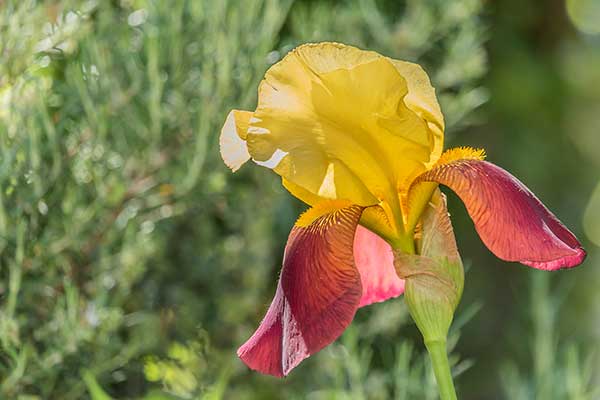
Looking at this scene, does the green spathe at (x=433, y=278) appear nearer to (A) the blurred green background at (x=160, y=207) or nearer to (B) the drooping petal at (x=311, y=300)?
(B) the drooping petal at (x=311, y=300)

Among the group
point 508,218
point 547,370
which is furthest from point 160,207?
point 508,218

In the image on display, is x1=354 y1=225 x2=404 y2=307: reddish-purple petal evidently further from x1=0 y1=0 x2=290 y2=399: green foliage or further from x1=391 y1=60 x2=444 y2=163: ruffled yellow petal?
x1=0 y1=0 x2=290 y2=399: green foliage

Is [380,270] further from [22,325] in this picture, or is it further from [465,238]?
[465,238]

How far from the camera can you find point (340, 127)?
1.64 feet

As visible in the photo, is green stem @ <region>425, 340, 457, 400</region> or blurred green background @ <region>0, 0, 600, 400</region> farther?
blurred green background @ <region>0, 0, 600, 400</region>

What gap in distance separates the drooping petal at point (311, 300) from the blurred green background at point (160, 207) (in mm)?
68

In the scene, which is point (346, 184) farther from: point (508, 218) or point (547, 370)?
point (547, 370)

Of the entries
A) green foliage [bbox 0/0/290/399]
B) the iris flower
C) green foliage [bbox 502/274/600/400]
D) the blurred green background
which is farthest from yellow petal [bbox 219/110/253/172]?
green foliage [bbox 502/274/600/400]

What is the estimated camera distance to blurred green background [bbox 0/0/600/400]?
77cm

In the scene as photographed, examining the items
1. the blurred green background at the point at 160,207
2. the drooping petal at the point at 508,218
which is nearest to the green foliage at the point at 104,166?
the blurred green background at the point at 160,207

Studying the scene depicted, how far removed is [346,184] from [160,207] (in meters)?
0.42

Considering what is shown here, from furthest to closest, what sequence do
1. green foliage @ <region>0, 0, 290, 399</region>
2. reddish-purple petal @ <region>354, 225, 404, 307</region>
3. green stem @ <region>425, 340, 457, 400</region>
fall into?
green foliage @ <region>0, 0, 290, 399</region>
reddish-purple petal @ <region>354, 225, 404, 307</region>
green stem @ <region>425, 340, 457, 400</region>

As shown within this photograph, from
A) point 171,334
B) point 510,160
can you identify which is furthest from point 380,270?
point 510,160

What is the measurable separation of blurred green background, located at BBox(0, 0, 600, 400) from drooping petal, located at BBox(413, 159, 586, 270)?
6.6 inches
